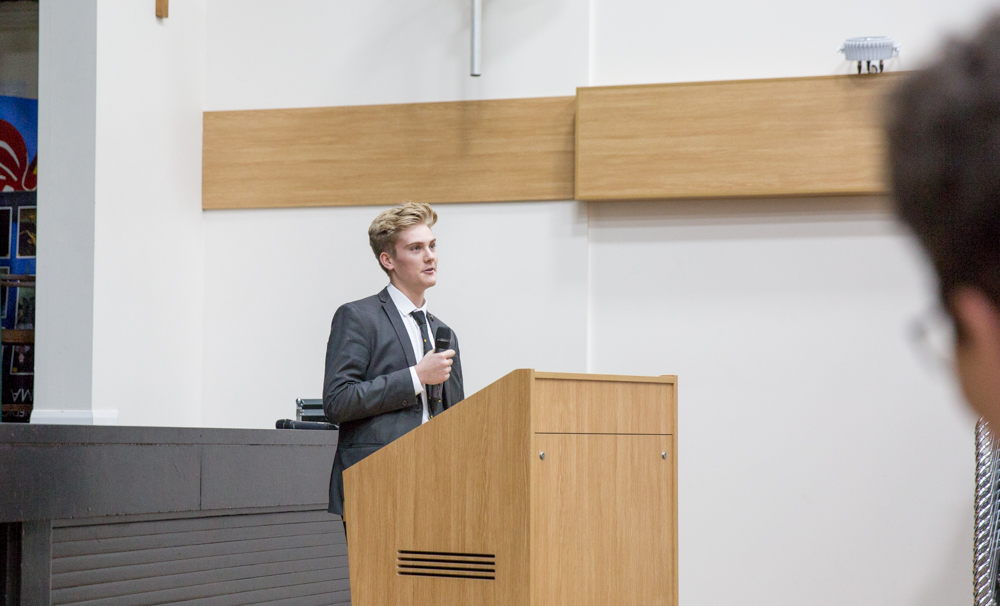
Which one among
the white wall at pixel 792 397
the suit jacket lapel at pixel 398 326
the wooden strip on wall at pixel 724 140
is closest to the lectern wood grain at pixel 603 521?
the suit jacket lapel at pixel 398 326

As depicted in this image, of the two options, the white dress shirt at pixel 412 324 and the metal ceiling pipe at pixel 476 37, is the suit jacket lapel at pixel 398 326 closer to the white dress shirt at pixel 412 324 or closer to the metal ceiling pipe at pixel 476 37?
the white dress shirt at pixel 412 324

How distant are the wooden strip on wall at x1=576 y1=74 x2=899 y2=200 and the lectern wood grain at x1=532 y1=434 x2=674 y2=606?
7.28 feet

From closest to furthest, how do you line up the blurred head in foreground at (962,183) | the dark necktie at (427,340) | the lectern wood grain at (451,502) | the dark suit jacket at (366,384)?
1. the blurred head in foreground at (962,183)
2. the lectern wood grain at (451,502)
3. the dark suit jacket at (366,384)
4. the dark necktie at (427,340)

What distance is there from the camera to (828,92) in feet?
14.6

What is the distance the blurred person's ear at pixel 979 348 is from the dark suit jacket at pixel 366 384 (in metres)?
2.02

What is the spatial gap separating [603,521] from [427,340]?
691mm

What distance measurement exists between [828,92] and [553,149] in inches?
50.0

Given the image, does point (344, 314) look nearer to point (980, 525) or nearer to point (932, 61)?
point (980, 525)

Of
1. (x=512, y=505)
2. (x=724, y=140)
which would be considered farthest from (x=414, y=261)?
(x=724, y=140)

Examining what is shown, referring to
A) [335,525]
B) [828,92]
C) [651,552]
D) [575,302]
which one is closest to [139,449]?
[335,525]

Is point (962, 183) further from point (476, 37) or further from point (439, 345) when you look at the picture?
point (476, 37)

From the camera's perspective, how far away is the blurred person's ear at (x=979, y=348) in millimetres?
522

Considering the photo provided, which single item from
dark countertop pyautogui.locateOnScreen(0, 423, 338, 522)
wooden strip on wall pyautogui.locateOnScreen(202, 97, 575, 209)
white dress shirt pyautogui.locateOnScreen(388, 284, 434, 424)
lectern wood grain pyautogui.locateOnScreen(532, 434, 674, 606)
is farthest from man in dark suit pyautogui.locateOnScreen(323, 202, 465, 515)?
wooden strip on wall pyautogui.locateOnScreen(202, 97, 575, 209)

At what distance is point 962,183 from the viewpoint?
1.71 feet
